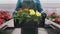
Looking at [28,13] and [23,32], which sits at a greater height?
[28,13]

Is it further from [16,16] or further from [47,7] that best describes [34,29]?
[47,7]

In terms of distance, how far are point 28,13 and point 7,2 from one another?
3.03 m

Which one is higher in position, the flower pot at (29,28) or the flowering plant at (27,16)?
the flowering plant at (27,16)

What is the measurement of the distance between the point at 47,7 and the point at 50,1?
198 millimetres

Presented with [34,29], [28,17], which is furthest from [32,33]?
[28,17]

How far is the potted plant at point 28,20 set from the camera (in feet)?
3.92

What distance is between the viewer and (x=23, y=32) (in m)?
1.25

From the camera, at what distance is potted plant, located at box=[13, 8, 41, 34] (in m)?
1.19

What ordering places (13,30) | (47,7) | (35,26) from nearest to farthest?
(35,26) → (13,30) → (47,7)

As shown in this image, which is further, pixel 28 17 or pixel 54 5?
pixel 54 5

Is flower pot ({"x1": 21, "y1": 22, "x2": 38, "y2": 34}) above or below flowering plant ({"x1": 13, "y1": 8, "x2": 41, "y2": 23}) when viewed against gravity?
below

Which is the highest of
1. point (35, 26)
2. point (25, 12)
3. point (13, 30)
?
point (25, 12)

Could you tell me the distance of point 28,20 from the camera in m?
1.18

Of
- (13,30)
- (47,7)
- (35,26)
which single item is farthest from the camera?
(47,7)
